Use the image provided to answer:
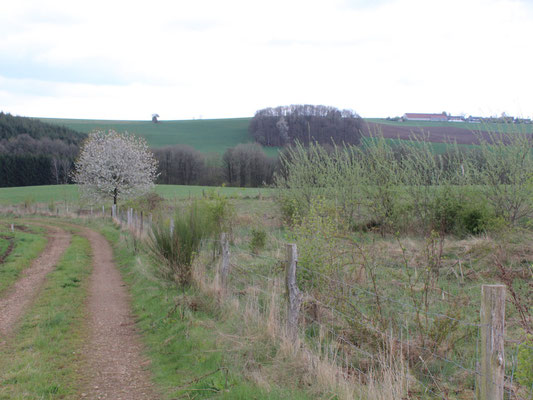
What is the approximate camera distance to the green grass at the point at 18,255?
11.7 m

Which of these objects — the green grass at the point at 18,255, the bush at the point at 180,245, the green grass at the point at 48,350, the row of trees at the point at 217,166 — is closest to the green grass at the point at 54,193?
the row of trees at the point at 217,166

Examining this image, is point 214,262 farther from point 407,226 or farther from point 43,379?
point 407,226

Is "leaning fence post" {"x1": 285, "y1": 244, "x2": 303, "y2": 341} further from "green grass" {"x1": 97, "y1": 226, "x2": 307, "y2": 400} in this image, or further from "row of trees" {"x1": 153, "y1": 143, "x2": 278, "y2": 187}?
"row of trees" {"x1": 153, "y1": 143, "x2": 278, "y2": 187}

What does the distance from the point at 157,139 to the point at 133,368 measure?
90551 mm

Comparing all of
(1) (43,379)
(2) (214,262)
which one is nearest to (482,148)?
(2) (214,262)

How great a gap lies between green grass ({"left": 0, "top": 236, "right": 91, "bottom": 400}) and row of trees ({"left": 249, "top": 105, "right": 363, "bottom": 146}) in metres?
36.1

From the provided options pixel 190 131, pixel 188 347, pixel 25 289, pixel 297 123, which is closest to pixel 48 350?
pixel 188 347

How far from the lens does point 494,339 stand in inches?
123

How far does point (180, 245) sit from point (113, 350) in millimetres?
3045

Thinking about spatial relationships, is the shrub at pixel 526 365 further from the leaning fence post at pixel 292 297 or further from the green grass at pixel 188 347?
the leaning fence post at pixel 292 297

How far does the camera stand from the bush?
29.9ft

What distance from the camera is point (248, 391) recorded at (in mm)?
4430

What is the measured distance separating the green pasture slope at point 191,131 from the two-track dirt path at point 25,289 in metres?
65.2

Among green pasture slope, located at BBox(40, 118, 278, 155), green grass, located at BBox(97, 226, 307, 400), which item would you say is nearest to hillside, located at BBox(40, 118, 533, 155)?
green pasture slope, located at BBox(40, 118, 278, 155)
